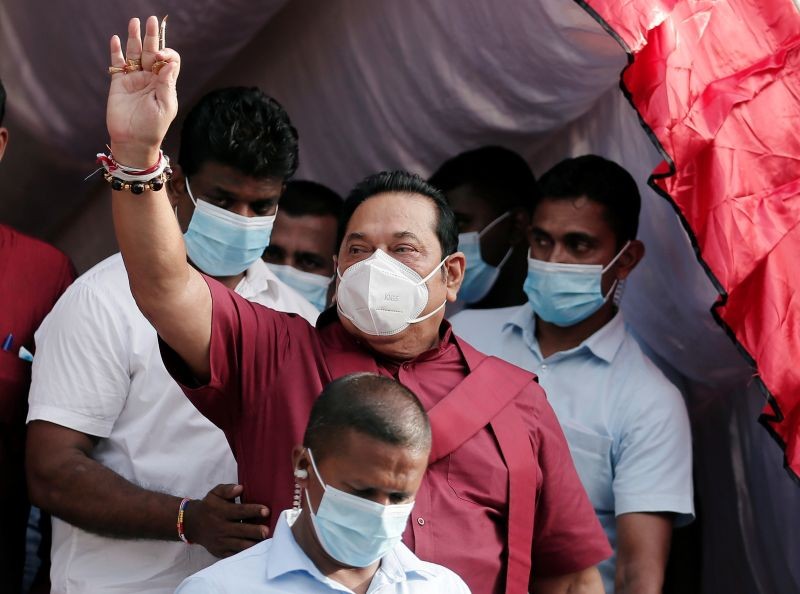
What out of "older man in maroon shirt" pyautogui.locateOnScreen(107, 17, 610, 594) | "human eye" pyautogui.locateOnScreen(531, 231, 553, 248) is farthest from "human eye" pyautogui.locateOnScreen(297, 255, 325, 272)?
"older man in maroon shirt" pyautogui.locateOnScreen(107, 17, 610, 594)

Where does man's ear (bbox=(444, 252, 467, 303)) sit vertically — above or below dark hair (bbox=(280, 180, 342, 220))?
above

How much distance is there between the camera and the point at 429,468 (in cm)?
288

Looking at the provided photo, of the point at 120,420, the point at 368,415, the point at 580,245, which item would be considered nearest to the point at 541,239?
the point at 580,245

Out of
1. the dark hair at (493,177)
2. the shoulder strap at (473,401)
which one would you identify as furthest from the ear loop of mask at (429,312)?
the dark hair at (493,177)

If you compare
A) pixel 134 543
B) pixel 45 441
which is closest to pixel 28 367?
pixel 45 441

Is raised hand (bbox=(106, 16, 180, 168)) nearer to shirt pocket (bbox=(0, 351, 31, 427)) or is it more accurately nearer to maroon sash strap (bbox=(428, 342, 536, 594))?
maroon sash strap (bbox=(428, 342, 536, 594))

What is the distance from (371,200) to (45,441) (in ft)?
3.12

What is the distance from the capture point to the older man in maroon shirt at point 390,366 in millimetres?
2586

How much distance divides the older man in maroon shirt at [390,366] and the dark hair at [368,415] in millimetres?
247

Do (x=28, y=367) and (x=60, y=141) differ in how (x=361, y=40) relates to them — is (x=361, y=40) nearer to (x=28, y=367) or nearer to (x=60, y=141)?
(x=60, y=141)

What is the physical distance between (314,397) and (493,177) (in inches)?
75.6

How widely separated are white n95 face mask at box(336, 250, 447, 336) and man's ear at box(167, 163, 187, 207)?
30.6 inches

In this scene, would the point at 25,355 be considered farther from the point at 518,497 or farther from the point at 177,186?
the point at 518,497

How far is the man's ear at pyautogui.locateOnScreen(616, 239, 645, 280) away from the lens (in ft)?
13.7
